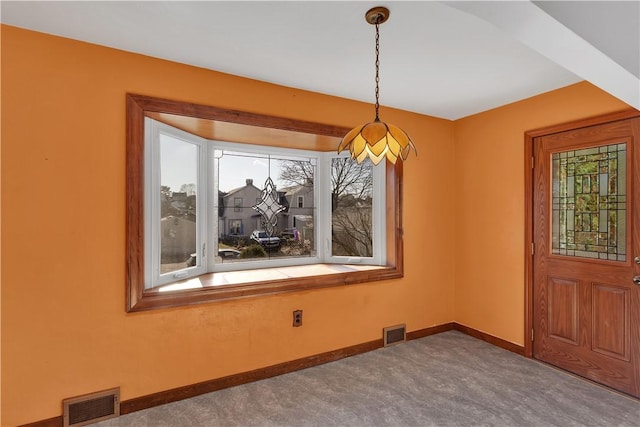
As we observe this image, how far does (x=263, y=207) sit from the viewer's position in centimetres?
320

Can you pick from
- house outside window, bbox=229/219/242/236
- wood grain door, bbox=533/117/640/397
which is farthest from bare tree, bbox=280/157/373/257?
wood grain door, bbox=533/117/640/397

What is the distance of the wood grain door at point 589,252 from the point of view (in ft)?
7.62

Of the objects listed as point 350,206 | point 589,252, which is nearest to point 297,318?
point 350,206

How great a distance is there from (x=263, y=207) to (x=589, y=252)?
2862 mm

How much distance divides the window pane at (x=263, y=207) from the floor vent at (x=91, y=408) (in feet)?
4.15

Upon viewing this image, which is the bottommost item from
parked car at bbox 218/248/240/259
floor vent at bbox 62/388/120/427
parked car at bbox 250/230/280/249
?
floor vent at bbox 62/388/120/427

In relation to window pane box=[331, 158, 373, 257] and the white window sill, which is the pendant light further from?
window pane box=[331, 158, 373, 257]

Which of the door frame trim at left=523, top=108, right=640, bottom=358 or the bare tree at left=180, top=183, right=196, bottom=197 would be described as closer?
the bare tree at left=180, top=183, right=196, bottom=197

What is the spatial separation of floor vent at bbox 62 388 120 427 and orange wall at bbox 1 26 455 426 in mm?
46

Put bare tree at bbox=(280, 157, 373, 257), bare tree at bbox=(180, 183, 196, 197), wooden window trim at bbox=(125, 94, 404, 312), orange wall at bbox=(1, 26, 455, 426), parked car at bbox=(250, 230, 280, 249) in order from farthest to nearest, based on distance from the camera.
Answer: bare tree at bbox=(280, 157, 373, 257) < parked car at bbox=(250, 230, 280, 249) < bare tree at bbox=(180, 183, 196, 197) < wooden window trim at bbox=(125, 94, 404, 312) < orange wall at bbox=(1, 26, 455, 426)

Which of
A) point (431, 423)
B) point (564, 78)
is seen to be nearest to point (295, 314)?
point (431, 423)

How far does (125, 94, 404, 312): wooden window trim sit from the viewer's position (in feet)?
6.96

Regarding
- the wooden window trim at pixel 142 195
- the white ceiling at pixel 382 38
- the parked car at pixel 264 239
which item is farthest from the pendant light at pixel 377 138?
the parked car at pixel 264 239

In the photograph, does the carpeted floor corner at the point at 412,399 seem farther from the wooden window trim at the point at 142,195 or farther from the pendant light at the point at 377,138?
the pendant light at the point at 377,138
